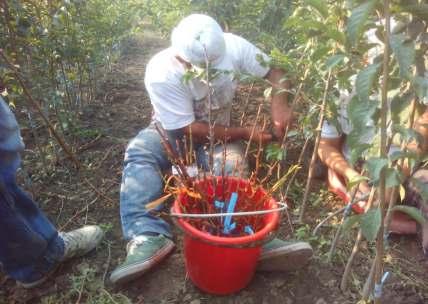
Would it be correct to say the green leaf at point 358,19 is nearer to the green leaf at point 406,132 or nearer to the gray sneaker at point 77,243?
the green leaf at point 406,132

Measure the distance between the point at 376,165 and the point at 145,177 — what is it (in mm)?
1370

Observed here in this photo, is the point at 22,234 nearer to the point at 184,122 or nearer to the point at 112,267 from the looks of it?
the point at 112,267

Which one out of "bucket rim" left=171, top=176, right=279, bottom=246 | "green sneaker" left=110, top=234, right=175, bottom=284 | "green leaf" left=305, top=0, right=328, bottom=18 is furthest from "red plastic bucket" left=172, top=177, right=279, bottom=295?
"green leaf" left=305, top=0, right=328, bottom=18

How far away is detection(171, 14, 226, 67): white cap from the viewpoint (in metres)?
1.97

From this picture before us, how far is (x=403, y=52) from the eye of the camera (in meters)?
1.02

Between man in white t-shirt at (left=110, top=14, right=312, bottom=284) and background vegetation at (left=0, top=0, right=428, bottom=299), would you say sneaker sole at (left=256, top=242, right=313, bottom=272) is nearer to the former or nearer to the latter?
man in white t-shirt at (left=110, top=14, right=312, bottom=284)

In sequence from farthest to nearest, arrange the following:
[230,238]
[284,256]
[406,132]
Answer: [284,256]
[230,238]
[406,132]

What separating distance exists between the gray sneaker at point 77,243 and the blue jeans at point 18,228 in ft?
0.09

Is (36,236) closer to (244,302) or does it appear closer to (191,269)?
(191,269)

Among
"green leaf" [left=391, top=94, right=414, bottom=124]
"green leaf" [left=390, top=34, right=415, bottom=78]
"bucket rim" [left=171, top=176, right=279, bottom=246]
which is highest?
"green leaf" [left=390, top=34, right=415, bottom=78]

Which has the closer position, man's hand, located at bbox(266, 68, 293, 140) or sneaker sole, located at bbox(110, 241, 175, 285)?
sneaker sole, located at bbox(110, 241, 175, 285)

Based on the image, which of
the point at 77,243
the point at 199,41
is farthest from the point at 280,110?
the point at 77,243

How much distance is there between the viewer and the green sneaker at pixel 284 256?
178cm

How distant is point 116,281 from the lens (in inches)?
71.5
